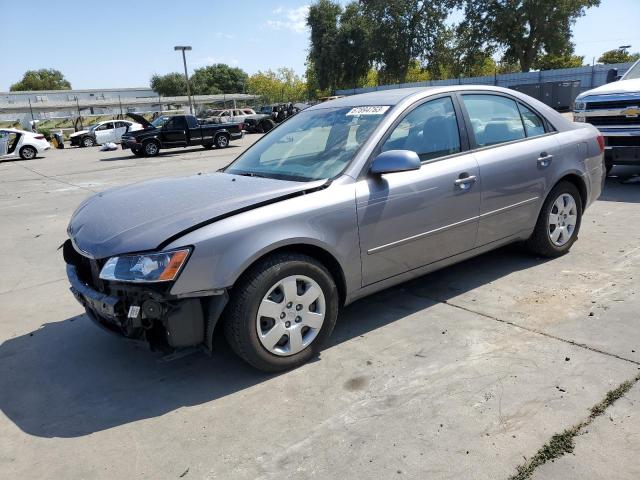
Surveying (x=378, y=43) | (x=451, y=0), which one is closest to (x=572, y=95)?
(x=451, y=0)

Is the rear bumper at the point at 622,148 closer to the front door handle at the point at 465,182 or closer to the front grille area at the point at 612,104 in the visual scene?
the front grille area at the point at 612,104

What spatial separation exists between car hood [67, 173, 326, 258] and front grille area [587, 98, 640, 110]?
6.34m

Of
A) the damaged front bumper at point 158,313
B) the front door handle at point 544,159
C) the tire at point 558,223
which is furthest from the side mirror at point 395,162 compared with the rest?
the tire at point 558,223

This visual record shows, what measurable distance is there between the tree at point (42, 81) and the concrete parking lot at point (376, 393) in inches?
4764

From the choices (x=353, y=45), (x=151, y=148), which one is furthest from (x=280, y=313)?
(x=353, y=45)

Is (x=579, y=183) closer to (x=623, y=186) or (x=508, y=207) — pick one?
(x=508, y=207)

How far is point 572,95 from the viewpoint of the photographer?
2862cm

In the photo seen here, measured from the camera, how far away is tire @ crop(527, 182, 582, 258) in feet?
15.5

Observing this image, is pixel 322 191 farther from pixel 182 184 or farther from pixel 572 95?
pixel 572 95

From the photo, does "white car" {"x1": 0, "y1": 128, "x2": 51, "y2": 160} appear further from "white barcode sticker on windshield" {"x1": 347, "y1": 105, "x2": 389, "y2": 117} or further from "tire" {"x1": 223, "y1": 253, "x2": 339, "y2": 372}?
"tire" {"x1": 223, "y1": 253, "x2": 339, "y2": 372}

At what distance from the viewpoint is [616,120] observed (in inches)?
304

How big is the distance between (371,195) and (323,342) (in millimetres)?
1024

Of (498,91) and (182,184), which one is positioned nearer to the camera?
(182,184)

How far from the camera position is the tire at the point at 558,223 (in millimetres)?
4715
